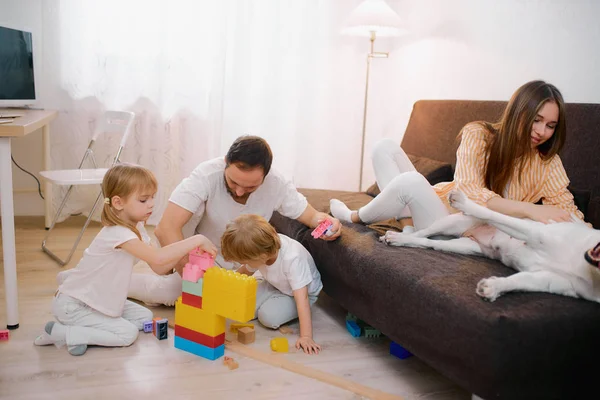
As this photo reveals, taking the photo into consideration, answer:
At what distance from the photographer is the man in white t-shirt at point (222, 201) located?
192 cm

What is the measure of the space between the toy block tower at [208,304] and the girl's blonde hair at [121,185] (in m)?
0.29

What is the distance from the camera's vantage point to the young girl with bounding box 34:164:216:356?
6.15 ft

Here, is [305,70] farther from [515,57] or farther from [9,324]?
[9,324]

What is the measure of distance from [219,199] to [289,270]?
1.25ft

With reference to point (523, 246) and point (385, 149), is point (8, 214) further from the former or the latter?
point (523, 246)

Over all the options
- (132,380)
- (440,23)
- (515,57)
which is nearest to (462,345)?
(132,380)

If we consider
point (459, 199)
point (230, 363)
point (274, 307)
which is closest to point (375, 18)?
point (459, 199)

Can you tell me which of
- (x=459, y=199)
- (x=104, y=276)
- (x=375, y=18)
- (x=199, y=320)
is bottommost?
(x=199, y=320)

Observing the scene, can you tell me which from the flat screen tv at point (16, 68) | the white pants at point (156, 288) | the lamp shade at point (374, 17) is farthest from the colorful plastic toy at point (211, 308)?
the lamp shade at point (374, 17)

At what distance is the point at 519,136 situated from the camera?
1969 mm

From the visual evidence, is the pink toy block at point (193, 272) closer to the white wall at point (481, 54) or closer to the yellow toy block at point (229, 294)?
the yellow toy block at point (229, 294)

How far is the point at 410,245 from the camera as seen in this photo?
1.99 metres

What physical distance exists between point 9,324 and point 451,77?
2675 mm

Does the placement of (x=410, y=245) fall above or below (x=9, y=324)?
above
